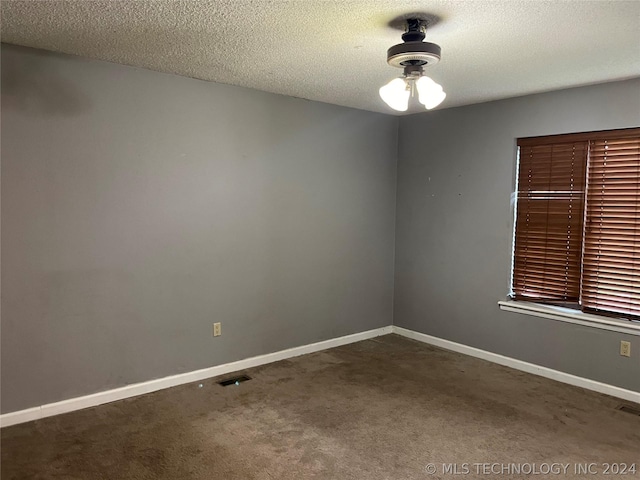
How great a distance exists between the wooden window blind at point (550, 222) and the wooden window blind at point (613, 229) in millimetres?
84

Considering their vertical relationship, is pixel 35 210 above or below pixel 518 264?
above

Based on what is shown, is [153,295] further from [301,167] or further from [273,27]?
[273,27]

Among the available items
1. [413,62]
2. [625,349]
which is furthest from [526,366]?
[413,62]

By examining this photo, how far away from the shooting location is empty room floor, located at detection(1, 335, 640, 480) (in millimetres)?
2555

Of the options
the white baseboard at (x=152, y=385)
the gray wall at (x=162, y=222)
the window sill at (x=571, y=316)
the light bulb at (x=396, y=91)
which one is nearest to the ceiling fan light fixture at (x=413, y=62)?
the light bulb at (x=396, y=91)

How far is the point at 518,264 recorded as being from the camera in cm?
420

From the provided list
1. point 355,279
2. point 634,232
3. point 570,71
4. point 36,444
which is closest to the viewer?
point 36,444

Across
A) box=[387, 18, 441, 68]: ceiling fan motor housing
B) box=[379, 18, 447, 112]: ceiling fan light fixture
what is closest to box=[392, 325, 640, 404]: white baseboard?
box=[379, 18, 447, 112]: ceiling fan light fixture

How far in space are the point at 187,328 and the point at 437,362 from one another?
7.04 feet

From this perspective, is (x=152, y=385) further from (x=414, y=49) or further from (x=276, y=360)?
(x=414, y=49)

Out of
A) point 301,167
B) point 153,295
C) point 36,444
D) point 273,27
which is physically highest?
point 273,27

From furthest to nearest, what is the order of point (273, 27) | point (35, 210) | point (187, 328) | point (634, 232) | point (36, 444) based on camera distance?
point (187, 328) → point (634, 232) → point (35, 210) → point (36, 444) → point (273, 27)

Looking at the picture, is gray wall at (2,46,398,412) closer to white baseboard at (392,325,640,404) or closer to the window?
white baseboard at (392,325,640,404)

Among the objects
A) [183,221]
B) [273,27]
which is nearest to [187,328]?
[183,221]
